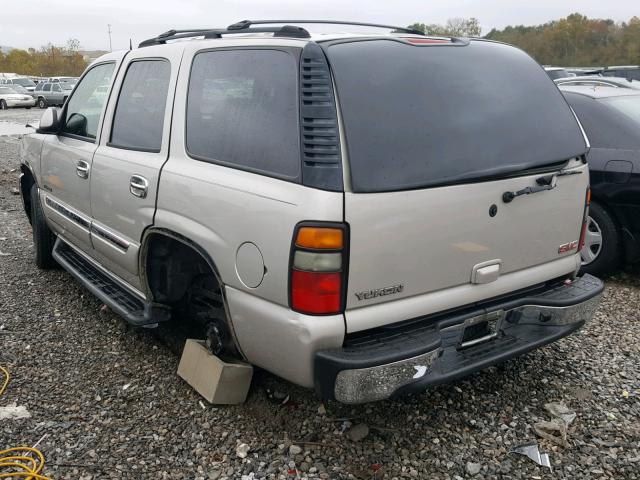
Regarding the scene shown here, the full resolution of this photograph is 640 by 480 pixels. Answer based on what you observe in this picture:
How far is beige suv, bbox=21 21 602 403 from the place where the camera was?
2447 millimetres

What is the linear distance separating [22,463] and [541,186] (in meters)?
2.77

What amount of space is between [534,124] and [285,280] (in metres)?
1.52

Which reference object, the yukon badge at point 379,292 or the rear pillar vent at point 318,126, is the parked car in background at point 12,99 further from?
the yukon badge at point 379,292

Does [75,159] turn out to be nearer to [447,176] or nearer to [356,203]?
[356,203]

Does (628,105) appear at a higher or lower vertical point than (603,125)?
higher

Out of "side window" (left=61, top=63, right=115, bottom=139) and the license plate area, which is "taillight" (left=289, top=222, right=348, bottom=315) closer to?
the license plate area

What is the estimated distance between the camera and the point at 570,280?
11.0ft

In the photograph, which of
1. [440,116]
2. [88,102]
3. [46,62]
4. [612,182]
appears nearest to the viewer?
[440,116]

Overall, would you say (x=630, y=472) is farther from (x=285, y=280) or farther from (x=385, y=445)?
(x=285, y=280)

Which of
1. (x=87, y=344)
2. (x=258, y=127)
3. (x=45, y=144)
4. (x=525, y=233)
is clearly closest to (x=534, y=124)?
(x=525, y=233)

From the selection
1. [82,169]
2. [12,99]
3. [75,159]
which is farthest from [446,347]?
[12,99]

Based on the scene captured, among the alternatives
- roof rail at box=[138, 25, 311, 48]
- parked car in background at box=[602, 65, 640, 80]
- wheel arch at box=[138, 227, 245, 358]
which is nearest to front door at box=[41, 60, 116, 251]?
roof rail at box=[138, 25, 311, 48]

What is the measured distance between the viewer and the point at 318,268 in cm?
241

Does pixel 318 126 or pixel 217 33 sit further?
pixel 217 33
